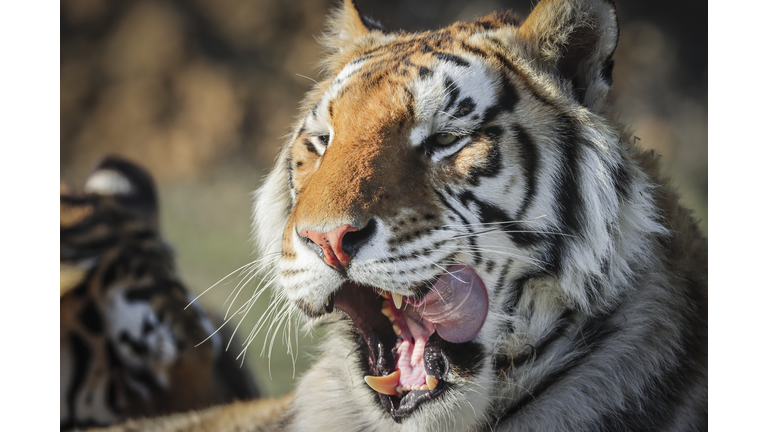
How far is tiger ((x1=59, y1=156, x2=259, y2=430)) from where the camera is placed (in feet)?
5.86

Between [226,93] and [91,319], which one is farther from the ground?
[226,93]

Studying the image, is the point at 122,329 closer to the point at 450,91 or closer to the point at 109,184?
the point at 109,184

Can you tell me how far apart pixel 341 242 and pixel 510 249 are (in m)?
0.31

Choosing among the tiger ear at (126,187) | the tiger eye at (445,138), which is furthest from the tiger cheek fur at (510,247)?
the tiger ear at (126,187)

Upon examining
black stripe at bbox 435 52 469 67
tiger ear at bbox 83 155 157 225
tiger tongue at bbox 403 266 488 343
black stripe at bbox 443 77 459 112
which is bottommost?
tiger tongue at bbox 403 266 488 343

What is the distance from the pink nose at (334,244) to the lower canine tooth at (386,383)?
237 millimetres

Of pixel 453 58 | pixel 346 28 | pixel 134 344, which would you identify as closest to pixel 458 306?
pixel 453 58

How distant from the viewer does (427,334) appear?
1.06 metres

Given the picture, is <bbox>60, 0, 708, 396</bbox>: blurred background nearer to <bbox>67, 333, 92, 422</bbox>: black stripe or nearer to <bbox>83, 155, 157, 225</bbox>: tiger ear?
<bbox>83, 155, 157, 225</bbox>: tiger ear

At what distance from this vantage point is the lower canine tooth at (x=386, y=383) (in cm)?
105

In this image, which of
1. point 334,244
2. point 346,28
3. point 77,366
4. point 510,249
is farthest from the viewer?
point 77,366

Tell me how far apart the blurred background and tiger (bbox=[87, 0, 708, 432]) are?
40 centimetres

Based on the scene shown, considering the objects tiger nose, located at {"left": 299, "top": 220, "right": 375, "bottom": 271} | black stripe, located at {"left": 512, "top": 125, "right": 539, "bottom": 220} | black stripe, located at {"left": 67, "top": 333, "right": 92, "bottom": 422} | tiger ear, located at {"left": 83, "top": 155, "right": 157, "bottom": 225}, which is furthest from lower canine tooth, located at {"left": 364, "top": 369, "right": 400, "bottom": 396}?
tiger ear, located at {"left": 83, "top": 155, "right": 157, "bottom": 225}

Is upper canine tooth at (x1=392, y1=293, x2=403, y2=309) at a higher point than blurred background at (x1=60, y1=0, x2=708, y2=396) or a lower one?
lower
